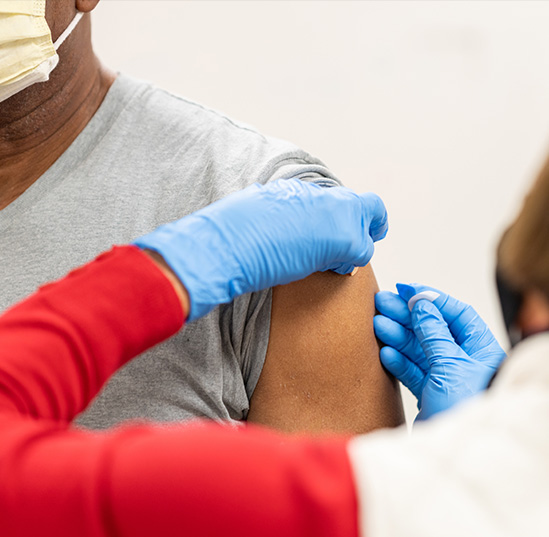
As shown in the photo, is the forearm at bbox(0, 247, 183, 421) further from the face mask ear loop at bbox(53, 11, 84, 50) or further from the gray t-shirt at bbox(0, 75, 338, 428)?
the face mask ear loop at bbox(53, 11, 84, 50)

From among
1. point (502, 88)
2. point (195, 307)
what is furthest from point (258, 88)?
point (195, 307)

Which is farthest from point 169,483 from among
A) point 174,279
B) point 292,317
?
point 292,317

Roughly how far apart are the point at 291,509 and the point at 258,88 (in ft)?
5.52

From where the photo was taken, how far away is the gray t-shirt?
3.76 feet

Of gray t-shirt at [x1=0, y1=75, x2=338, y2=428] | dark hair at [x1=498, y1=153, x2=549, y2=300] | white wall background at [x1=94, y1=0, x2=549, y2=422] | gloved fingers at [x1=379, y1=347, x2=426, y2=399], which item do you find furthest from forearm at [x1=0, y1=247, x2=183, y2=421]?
white wall background at [x1=94, y1=0, x2=549, y2=422]

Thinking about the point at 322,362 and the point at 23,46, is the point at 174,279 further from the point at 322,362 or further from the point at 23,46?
the point at 23,46

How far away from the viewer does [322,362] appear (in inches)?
46.0

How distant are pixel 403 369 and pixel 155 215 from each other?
529 mm

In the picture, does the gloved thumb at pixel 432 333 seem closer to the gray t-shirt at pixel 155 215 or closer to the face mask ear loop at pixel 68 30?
the gray t-shirt at pixel 155 215

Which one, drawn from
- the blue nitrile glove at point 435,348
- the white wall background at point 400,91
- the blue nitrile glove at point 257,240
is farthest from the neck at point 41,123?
the white wall background at point 400,91

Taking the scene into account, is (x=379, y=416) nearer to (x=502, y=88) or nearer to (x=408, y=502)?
(x=408, y=502)

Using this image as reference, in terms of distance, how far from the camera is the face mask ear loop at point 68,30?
122 cm

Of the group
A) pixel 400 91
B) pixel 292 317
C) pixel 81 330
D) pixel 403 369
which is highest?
pixel 400 91

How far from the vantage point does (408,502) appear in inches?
21.8
